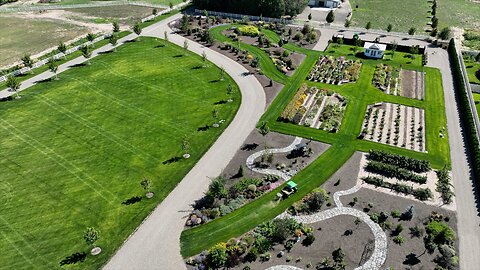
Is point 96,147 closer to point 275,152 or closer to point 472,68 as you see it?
point 275,152

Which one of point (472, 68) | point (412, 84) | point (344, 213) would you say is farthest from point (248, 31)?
point (344, 213)

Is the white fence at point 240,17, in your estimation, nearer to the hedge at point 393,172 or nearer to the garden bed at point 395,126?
the garden bed at point 395,126

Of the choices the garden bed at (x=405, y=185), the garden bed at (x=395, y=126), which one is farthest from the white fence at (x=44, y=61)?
the garden bed at (x=405, y=185)

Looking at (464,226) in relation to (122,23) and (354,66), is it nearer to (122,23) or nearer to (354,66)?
(354,66)

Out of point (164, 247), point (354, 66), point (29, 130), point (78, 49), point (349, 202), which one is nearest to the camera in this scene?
point (164, 247)

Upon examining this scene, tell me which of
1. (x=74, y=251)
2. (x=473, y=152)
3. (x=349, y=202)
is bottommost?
(x=74, y=251)

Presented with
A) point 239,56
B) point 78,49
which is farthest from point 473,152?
point 78,49

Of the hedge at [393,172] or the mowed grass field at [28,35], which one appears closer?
the hedge at [393,172]
